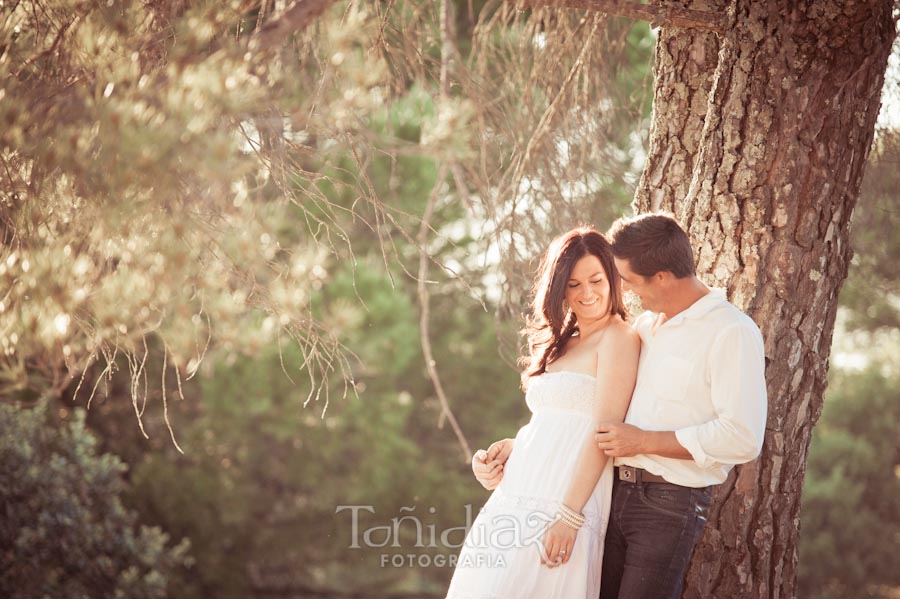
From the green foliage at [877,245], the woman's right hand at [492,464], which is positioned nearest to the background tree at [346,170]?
the woman's right hand at [492,464]

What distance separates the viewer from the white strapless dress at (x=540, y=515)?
240 cm

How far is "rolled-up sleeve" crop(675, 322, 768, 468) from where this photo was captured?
218cm

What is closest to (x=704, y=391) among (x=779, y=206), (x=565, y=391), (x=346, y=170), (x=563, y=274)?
(x=565, y=391)

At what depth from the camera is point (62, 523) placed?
6.54m

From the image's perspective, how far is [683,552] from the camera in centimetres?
231

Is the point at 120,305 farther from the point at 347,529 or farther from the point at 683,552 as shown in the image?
the point at 347,529

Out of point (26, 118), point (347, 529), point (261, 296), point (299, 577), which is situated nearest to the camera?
point (26, 118)

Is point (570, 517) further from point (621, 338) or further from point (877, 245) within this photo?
point (877, 245)

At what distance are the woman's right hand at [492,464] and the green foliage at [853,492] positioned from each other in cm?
878

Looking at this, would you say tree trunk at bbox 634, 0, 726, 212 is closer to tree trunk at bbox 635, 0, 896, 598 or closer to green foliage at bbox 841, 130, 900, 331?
tree trunk at bbox 635, 0, 896, 598

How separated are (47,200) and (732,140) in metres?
1.80

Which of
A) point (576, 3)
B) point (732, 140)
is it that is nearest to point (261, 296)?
point (576, 3)

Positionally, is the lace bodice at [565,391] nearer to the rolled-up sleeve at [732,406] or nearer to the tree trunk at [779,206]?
the rolled-up sleeve at [732,406]

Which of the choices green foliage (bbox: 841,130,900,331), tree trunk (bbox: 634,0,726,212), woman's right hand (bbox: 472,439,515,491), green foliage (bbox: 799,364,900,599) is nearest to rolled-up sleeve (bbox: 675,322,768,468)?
woman's right hand (bbox: 472,439,515,491)
